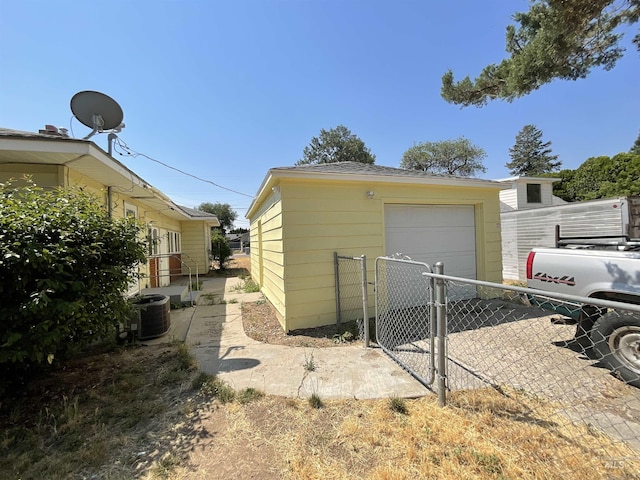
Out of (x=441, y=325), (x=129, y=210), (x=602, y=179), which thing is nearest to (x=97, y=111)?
(x=129, y=210)

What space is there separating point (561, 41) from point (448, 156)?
3339 cm

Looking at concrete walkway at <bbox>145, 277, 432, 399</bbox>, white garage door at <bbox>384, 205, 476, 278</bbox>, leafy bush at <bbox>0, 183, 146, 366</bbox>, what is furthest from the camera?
white garage door at <bbox>384, 205, 476, 278</bbox>

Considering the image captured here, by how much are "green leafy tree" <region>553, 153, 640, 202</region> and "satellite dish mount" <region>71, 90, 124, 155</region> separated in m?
23.7

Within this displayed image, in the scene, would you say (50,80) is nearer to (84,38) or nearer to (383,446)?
(84,38)

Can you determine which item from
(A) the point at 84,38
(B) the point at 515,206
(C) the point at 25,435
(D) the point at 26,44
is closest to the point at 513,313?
(C) the point at 25,435

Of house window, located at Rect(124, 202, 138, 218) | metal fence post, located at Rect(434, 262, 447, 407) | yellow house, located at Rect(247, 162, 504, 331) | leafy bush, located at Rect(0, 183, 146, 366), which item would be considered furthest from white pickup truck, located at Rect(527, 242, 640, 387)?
house window, located at Rect(124, 202, 138, 218)

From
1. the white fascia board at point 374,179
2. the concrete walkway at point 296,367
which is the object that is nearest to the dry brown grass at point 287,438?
the concrete walkway at point 296,367

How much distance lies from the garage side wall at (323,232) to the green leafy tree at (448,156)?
31857mm

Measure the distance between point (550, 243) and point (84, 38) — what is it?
13.2m

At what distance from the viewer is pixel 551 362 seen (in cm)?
331

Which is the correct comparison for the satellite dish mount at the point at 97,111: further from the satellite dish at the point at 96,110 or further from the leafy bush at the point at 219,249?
the leafy bush at the point at 219,249

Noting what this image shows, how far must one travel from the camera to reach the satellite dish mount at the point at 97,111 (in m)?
4.87

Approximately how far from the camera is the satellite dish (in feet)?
16.0

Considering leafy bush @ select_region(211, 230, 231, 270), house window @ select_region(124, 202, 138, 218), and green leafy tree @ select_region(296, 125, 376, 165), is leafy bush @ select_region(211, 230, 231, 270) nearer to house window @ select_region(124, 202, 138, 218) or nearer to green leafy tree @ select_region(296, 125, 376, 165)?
house window @ select_region(124, 202, 138, 218)
